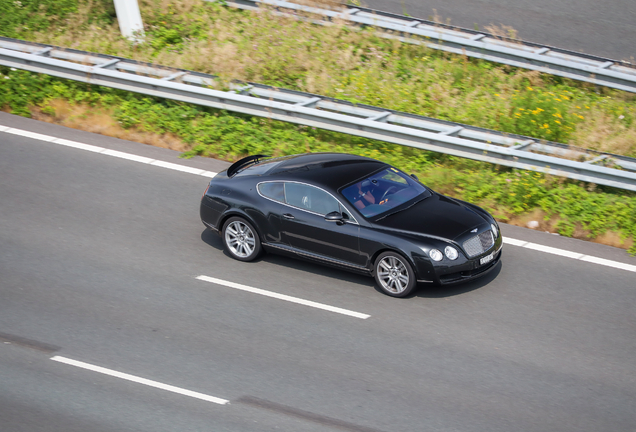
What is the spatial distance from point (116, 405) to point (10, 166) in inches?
275

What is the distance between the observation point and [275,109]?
1363cm

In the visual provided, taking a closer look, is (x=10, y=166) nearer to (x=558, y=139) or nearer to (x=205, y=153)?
(x=205, y=153)

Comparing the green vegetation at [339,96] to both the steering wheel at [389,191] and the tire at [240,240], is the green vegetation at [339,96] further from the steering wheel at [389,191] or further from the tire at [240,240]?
the tire at [240,240]

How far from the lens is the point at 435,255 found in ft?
30.1

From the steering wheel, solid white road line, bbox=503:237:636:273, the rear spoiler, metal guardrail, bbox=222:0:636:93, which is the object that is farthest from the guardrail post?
solid white road line, bbox=503:237:636:273

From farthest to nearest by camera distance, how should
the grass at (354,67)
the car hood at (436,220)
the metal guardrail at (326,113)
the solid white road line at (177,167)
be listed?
the grass at (354,67)
the metal guardrail at (326,113)
the solid white road line at (177,167)
the car hood at (436,220)

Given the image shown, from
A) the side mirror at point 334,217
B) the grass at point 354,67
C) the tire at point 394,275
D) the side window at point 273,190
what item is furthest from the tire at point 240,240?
the grass at point 354,67

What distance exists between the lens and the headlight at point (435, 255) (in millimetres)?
9164

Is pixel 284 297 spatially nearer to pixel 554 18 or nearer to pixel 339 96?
pixel 339 96

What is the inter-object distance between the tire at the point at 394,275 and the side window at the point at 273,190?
169cm

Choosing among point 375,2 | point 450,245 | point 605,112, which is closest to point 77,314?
point 450,245

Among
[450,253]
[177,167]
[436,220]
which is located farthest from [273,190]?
[177,167]

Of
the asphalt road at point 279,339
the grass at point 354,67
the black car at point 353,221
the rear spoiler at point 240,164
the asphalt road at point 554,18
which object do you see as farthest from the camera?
the asphalt road at point 554,18

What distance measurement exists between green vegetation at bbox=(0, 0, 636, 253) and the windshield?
6.08 feet
